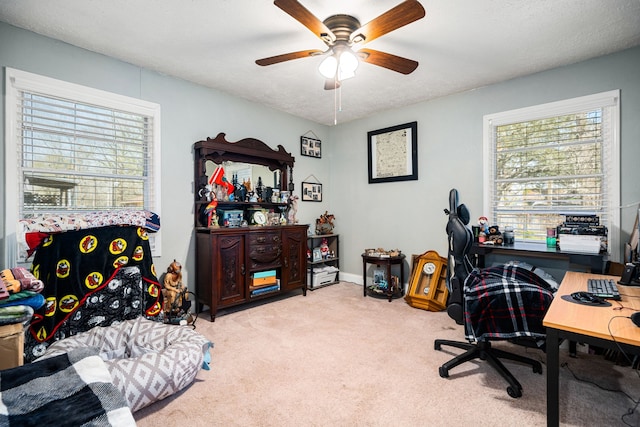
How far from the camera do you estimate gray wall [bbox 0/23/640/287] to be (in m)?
2.64

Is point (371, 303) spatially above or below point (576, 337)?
below

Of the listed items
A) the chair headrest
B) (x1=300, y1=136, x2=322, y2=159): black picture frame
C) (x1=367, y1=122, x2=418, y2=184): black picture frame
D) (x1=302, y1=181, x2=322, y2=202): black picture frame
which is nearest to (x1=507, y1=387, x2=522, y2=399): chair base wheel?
the chair headrest

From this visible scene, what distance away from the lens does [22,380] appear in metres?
1.06

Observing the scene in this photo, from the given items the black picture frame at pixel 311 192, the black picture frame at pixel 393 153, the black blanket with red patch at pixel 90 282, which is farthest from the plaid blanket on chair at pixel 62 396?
the black picture frame at pixel 393 153

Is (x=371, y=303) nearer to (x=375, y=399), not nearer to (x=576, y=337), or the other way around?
(x=375, y=399)

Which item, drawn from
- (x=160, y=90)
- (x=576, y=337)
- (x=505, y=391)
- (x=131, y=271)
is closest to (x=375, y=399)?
(x=505, y=391)

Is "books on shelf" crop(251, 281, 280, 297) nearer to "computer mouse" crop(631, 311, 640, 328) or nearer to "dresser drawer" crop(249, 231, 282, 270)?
"dresser drawer" crop(249, 231, 282, 270)

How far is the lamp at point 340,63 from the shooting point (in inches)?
83.4

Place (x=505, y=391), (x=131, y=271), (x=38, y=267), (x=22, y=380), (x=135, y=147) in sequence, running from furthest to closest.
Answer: (x=135, y=147), (x=131, y=271), (x=38, y=267), (x=505, y=391), (x=22, y=380)

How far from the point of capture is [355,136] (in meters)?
4.64

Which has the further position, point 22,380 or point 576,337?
point 576,337

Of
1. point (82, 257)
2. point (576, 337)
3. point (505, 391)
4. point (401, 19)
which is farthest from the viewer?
point (82, 257)

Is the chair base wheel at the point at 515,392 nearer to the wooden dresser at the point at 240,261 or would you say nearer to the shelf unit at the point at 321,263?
the wooden dresser at the point at 240,261

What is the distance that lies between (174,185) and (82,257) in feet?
3.73
